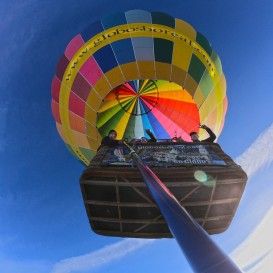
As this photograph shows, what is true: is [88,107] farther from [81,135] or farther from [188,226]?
[188,226]

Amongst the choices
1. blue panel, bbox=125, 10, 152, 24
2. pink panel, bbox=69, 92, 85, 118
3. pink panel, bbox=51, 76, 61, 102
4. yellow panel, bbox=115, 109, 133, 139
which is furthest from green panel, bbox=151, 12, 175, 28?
pink panel, bbox=51, 76, 61, 102

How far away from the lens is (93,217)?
607cm

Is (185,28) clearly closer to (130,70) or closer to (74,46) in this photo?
(130,70)

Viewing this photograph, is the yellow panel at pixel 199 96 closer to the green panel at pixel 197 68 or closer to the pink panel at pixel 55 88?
A: the green panel at pixel 197 68

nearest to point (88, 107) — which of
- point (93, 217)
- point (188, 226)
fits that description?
point (93, 217)

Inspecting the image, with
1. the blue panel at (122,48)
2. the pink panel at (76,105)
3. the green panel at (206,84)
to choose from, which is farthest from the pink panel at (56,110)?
the green panel at (206,84)

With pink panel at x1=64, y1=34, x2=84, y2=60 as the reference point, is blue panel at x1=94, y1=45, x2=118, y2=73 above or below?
below

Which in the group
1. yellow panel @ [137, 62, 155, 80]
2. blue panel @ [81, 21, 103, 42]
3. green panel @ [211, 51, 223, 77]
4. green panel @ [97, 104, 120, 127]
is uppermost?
blue panel @ [81, 21, 103, 42]

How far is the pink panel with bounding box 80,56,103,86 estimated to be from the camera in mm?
9039

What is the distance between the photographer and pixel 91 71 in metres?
9.07

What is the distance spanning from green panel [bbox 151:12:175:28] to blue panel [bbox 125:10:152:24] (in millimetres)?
138

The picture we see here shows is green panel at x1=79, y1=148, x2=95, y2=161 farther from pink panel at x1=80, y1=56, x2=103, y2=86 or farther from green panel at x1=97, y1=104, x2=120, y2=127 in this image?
pink panel at x1=80, y1=56, x2=103, y2=86

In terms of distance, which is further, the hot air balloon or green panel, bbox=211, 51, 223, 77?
green panel, bbox=211, 51, 223, 77

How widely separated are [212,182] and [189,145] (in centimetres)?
94
